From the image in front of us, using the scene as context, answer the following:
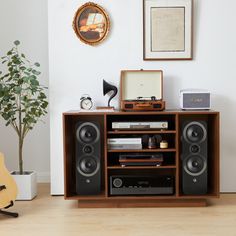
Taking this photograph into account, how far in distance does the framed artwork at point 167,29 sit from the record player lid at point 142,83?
0.18 meters

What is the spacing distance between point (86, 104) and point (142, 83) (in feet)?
1.56

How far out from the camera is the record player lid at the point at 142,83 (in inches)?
136

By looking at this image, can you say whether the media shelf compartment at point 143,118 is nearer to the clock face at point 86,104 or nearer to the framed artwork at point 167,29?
the clock face at point 86,104

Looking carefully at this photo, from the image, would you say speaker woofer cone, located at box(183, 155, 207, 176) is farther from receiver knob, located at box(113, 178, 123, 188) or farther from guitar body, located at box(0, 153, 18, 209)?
guitar body, located at box(0, 153, 18, 209)

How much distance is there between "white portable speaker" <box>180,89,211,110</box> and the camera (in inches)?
129

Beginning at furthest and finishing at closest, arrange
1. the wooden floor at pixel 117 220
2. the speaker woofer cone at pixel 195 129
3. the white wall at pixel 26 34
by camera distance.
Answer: the white wall at pixel 26 34
the speaker woofer cone at pixel 195 129
the wooden floor at pixel 117 220

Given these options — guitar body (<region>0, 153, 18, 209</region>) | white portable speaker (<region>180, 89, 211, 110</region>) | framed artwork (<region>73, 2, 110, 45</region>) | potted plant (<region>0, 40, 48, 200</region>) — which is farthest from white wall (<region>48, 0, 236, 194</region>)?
guitar body (<region>0, 153, 18, 209</region>)

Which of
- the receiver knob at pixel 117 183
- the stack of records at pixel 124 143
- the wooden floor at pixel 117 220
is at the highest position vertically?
the stack of records at pixel 124 143

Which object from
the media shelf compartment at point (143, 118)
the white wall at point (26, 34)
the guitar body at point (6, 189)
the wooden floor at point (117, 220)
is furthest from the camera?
the white wall at point (26, 34)

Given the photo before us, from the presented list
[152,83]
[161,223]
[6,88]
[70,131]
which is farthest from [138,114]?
[6,88]

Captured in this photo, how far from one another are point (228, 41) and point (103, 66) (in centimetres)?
104

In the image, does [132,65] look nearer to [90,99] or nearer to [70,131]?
[90,99]

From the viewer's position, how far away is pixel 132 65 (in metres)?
3.57

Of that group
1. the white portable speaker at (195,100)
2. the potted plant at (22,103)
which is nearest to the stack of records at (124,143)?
the white portable speaker at (195,100)
